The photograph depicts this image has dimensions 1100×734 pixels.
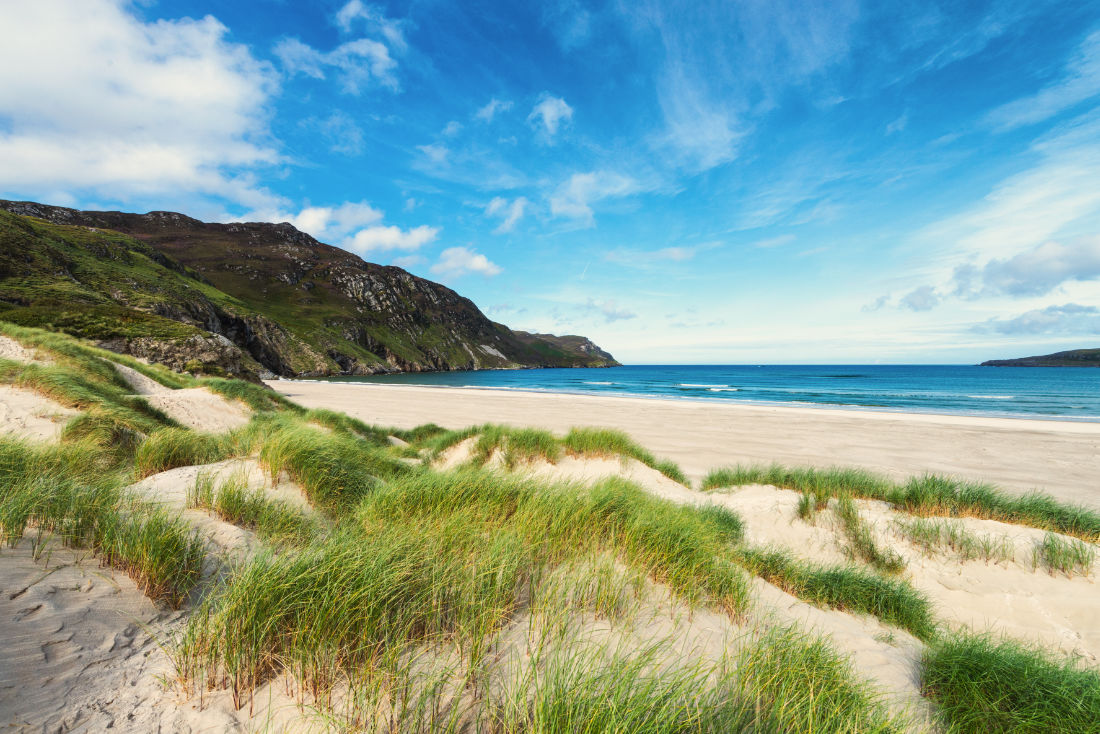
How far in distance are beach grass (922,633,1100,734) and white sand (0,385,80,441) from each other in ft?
35.0

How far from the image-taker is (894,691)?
254 cm

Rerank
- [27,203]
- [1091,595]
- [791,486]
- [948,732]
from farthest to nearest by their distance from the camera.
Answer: [27,203] → [791,486] → [1091,595] → [948,732]

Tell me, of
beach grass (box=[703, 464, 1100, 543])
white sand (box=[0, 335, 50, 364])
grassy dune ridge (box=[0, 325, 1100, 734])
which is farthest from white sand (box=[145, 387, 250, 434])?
beach grass (box=[703, 464, 1100, 543])

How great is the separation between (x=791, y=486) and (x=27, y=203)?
183177 mm

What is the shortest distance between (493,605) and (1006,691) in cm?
324

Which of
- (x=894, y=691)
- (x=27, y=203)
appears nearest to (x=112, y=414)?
(x=894, y=691)

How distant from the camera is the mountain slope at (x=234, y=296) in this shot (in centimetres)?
3353

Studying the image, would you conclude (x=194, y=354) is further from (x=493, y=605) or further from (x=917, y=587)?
(x=917, y=587)

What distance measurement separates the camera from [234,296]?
115m

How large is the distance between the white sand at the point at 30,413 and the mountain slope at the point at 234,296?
94.8 feet

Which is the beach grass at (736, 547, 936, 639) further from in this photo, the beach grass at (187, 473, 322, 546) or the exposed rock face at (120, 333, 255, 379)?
the exposed rock face at (120, 333, 255, 379)

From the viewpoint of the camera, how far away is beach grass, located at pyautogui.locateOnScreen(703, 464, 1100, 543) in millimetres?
5926

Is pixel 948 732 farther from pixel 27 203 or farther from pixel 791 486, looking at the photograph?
pixel 27 203

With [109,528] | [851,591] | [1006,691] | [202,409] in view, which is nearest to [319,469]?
[109,528]
